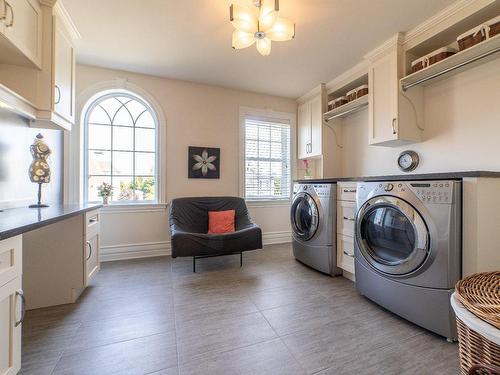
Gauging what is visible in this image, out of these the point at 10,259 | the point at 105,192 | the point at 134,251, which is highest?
the point at 105,192

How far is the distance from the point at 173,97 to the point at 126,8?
141cm

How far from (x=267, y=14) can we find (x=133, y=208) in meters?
2.82

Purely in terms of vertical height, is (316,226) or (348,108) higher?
(348,108)

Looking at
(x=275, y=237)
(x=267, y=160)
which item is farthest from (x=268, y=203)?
(x=267, y=160)

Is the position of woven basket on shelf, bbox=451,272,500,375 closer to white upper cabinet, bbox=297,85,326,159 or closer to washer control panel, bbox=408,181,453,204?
washer control panel, bbox=408,181,453,204

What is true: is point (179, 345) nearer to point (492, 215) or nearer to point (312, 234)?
point (312, 234)

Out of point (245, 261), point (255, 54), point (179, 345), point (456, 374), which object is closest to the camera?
point (456, 374)

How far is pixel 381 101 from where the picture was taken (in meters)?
2.47

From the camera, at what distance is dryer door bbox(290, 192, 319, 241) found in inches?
106

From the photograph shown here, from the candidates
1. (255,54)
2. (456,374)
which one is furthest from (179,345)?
(255,54)

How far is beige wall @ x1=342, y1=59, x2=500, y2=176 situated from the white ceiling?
2.28ft

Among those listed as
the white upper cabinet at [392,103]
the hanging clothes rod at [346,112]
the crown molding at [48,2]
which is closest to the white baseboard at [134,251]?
the crown molding at [48,2]

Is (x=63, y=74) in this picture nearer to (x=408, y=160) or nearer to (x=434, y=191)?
(x=434, y=191)

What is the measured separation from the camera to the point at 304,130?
3881 mm
